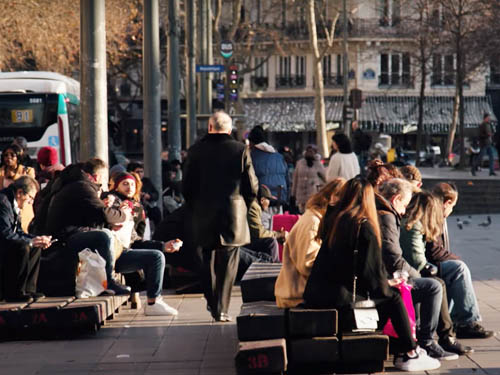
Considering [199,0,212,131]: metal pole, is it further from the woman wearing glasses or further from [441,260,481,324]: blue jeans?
[441,260,481,324]: blue jeans

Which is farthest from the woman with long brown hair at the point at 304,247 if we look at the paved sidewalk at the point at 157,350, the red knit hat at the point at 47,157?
the red knit hat at the point at 47,157

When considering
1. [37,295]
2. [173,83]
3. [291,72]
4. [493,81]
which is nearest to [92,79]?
[37,295]

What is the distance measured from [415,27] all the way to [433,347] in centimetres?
4724

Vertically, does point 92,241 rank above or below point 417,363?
above

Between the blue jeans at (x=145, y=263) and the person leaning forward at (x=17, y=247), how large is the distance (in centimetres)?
100

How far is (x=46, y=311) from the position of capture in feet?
28.2

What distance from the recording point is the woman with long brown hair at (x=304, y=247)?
7.33 m

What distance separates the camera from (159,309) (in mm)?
10000

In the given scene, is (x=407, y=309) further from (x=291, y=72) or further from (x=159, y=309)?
(x=291, y=72)

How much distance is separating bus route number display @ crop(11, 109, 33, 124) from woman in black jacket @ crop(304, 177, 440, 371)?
2083 centimetres

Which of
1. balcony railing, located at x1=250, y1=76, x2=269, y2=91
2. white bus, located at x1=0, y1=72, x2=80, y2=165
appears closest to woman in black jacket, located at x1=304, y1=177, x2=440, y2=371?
white bus, located at x1=0, y1=72, x2=80, y2=165

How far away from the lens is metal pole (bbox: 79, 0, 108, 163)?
12.0 metres

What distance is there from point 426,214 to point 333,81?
5486cm

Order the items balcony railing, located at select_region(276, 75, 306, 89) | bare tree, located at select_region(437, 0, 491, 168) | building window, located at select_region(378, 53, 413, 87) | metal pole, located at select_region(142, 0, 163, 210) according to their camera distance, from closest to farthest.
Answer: metal pole, located at select_region(142, 0, 163, 210), bare tree, located at select_region(437, 0, 491, 168), building window, located at select_region(378, 53, 413, 87), balcony railing, located at select_region(276, 75, 306, 89)
